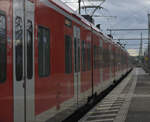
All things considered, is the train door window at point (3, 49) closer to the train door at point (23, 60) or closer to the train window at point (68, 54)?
the train door at point (23, 60)

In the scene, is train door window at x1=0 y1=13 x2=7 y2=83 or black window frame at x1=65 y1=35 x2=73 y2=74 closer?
train door window at x1=0 y1=13 x2=7 y2=83

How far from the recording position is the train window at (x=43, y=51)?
249 inches

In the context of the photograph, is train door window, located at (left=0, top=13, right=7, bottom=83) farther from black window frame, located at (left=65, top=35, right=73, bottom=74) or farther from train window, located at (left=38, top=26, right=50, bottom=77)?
black window frame, located at (left=65, top=35, right=73, bottom=74)

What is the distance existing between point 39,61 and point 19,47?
102cm

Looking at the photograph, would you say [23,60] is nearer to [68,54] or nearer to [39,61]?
[39,61]

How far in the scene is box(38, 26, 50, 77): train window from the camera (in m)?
6.32

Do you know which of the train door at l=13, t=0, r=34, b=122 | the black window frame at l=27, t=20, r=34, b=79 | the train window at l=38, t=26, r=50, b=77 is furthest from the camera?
the train window at l=38, t=26, r=50, b=77

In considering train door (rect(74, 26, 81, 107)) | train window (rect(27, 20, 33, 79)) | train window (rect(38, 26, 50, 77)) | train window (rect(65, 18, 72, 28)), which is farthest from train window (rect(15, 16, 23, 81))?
train door (rect(74, 26, 81, 107))

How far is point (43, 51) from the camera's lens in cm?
654

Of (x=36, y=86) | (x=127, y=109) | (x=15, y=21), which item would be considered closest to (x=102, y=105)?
(x=127, y=109)

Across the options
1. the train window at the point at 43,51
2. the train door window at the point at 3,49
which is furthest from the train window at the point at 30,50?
the train door window at the point at 3,49

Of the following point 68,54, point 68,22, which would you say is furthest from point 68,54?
point 68,22

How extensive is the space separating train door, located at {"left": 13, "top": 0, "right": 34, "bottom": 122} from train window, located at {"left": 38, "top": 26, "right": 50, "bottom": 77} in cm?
46

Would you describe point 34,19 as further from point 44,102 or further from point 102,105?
point 102,105
